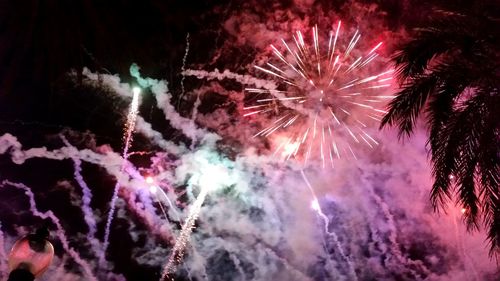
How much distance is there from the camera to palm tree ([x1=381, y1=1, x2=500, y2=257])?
8570 millimetres

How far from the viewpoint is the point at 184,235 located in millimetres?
14023

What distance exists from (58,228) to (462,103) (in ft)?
33.4

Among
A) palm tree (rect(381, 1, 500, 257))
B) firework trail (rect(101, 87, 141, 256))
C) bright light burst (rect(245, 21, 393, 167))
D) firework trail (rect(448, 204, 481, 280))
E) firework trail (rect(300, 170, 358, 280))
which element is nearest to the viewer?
palm tree (rect(381, 1, 500, 257))

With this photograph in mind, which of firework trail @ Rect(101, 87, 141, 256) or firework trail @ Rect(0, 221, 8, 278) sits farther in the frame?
firework trail @ Rect(101, 87, 141, 256)

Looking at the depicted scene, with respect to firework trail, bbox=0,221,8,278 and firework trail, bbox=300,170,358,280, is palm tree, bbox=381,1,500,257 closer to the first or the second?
firework trail, bbox=300,170,358,280

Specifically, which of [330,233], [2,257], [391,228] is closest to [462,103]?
[391,228]

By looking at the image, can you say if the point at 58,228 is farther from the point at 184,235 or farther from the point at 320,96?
the point at 320,96

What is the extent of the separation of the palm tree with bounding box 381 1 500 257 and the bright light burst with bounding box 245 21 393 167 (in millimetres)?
3023

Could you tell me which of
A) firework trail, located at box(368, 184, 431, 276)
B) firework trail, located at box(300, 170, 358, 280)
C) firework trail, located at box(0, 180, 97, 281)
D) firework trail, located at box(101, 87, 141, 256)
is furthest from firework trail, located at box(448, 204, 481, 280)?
firework trail, located at box(0, 180, 97, 281)

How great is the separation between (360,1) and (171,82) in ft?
16.8

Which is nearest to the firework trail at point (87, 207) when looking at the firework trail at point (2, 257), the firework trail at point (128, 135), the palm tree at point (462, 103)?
the firework trail at point (128, 135)

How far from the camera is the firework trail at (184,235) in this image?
45.1ft

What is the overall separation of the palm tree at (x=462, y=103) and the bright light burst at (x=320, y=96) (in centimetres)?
302

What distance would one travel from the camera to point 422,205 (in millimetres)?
14250
